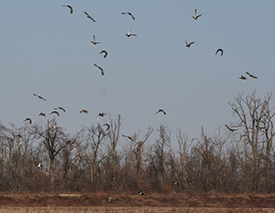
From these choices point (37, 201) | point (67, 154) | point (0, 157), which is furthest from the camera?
point (0, 157)

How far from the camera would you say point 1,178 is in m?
49.9

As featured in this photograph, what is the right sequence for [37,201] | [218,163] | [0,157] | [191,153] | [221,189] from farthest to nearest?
[0,157] < [191,153] < [218,163] < [221,189] < [37,201]

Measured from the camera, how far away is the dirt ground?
97.7 feet

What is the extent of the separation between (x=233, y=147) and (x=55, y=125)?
91.3 ft

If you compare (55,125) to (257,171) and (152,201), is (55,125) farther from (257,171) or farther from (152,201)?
(257,171)

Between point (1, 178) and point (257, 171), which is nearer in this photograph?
point (257, 171)

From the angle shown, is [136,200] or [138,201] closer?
[138,201]

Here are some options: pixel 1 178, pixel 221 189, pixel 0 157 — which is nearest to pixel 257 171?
pixel 221 189

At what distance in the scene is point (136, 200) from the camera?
104ft

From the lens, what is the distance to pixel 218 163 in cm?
4797

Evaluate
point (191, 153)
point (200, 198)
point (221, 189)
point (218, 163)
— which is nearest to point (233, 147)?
point (191, 153)

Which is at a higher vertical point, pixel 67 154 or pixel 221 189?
pixel 67 154

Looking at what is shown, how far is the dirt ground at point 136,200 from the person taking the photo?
1172 inches

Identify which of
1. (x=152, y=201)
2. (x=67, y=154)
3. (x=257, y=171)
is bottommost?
(x=152, y=201)
